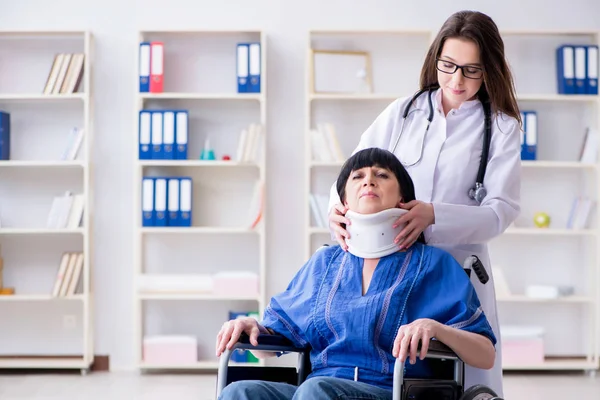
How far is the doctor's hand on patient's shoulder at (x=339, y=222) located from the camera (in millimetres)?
2102

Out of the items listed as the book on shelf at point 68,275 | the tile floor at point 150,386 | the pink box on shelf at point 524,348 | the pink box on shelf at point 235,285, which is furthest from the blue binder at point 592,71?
the book on shelf at point 68,275

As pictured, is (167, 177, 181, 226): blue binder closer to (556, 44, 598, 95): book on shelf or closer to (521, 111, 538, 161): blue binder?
(521, 111, 538, 161): blue binder

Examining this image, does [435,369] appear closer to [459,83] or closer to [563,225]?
[459,83]

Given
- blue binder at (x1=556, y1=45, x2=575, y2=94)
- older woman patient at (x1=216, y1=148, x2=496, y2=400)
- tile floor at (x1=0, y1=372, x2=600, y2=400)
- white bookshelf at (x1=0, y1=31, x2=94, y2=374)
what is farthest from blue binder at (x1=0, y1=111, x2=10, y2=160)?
blue binder at (x1=556, y1=45, x2=575, y2=94)

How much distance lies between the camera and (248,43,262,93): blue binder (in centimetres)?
464

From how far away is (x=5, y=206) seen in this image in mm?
4891

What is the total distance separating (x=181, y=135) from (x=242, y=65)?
1.72 feet

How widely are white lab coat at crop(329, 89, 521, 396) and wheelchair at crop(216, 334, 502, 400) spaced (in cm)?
27

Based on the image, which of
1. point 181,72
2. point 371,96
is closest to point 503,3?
point 371,96

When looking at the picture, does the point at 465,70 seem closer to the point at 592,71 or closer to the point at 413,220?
the point at 413,220

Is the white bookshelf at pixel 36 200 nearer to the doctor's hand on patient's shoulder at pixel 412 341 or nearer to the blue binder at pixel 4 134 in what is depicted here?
the blue binder at pixel 4 134

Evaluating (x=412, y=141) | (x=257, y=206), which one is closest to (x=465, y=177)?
(x=412, y=141)

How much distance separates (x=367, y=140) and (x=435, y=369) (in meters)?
0.70

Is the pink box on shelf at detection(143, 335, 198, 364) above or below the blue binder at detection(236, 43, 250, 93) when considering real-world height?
below
